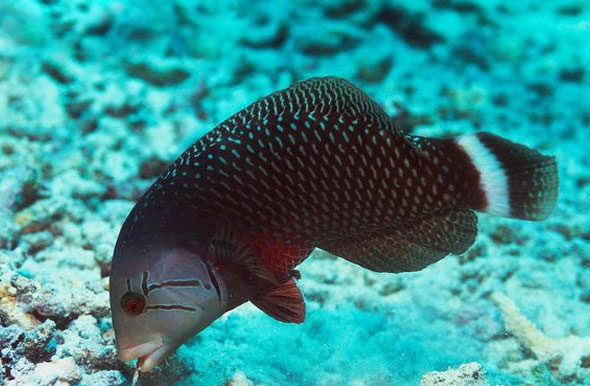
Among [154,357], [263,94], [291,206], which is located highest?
[263,94]

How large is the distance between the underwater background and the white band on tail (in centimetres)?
83

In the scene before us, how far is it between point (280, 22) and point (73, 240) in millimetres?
4146

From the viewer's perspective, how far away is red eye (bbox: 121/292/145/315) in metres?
2.12

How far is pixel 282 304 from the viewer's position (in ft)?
8.16

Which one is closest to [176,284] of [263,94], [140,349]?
[140,349]

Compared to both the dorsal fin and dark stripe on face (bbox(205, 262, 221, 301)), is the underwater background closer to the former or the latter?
the dorsal fin

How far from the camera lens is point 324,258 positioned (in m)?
4.21

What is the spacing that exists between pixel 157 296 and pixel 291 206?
2.32 feet

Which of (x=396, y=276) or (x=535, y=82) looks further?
(x=535, y=82)

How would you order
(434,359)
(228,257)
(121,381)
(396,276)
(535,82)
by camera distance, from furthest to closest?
1. (535,82)
2. (396,276)
3. (434,359)
4. (121,381)
5. (228,257)

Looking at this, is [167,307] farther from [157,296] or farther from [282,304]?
[282,304]

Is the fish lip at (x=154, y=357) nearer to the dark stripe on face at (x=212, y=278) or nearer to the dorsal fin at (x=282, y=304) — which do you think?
the dark stripe on face at (x=212, y=278)

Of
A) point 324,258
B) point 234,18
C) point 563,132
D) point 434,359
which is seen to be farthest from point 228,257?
point 234,18

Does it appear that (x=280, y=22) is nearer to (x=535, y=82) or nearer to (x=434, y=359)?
(x=535, y=82)
